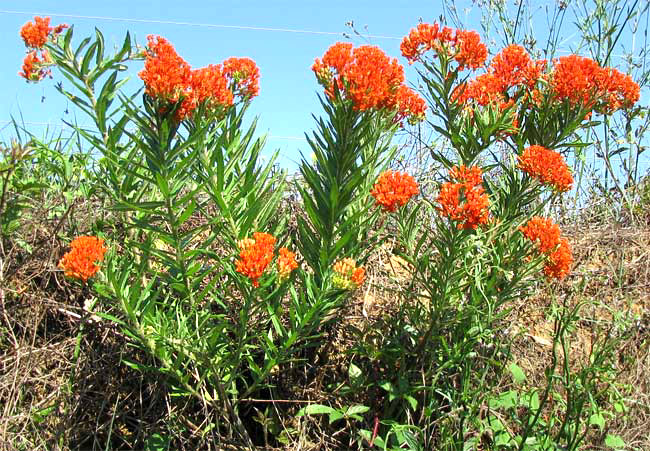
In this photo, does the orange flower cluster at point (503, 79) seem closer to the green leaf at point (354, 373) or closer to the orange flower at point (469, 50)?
the orange flower at point (469, 50)

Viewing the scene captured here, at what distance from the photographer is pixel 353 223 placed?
2465mm

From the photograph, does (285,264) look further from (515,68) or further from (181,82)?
(515,68)

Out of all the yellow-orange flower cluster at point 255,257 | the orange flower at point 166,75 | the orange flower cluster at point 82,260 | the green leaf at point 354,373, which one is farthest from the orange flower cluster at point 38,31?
the green leaf at point 354,373

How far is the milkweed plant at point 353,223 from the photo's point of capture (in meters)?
2.12

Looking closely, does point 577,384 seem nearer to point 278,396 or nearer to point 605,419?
point 605,419

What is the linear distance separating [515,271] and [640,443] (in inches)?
44.4

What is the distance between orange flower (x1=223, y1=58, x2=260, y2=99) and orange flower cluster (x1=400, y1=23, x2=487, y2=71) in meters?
0.65

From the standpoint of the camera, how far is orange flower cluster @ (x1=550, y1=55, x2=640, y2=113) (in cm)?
250

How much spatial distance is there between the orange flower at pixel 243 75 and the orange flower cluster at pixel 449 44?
65cm

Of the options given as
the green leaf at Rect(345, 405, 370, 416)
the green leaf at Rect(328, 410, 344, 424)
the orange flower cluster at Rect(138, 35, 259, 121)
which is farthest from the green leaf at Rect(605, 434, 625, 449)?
the orange flower cluster at Rect(138, 35, 259, 121)

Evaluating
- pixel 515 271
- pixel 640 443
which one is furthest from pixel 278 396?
pixel 640 443

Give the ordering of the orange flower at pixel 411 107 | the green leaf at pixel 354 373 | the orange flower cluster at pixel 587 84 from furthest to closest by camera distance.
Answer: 1. the orange flower at pixel 411 107
2. the green leaf at pixel 354 373
3. the orange flower cluster at pixel 587 84

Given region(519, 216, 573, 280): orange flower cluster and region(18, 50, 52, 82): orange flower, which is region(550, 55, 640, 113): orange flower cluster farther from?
region(18, 50, 52, 82): orange flower

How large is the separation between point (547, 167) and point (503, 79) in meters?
0.59
